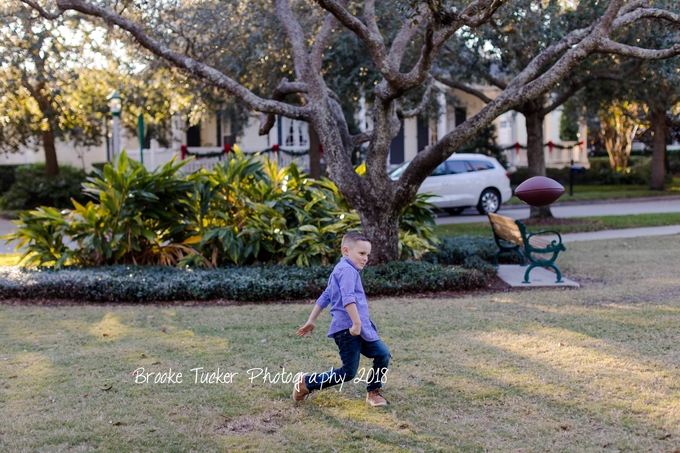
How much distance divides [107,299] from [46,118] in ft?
50.8

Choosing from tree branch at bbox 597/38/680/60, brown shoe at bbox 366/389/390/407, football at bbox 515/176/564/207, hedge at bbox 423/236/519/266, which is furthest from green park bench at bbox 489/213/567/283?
brown shoe at bbox 366/389/390/407

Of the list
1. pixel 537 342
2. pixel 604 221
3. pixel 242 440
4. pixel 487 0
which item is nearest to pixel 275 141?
pixel 604 221

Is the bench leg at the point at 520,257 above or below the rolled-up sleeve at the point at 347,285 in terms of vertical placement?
below

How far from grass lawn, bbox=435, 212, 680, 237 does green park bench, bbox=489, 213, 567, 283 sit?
11.9ft

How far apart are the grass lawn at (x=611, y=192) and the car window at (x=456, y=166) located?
306cm

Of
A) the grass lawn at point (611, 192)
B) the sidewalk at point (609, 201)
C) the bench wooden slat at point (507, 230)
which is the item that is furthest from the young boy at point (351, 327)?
the sidewalk at point (609, 201)

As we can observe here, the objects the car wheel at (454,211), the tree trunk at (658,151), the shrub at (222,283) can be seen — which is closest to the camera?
the shrub at (222,283)

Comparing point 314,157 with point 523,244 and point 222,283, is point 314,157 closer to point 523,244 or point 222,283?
point 523,244

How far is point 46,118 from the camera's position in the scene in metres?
22.5

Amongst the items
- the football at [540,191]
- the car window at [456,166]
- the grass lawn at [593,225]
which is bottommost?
the grass lawn at [593,225]

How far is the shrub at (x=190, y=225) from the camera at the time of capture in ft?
33.9

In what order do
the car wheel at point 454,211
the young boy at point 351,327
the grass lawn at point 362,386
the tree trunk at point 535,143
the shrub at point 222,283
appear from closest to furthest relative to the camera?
the grass lawn at point 362,386, the young boy at point 351,327, the shrub at point 222,283, the tree trunk at point 535,143, the car wheel at point 454,211

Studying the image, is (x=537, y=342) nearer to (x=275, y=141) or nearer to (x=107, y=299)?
(x=107, y=299)

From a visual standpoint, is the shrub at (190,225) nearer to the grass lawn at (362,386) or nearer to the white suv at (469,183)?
the grass lawn at (362,386)
